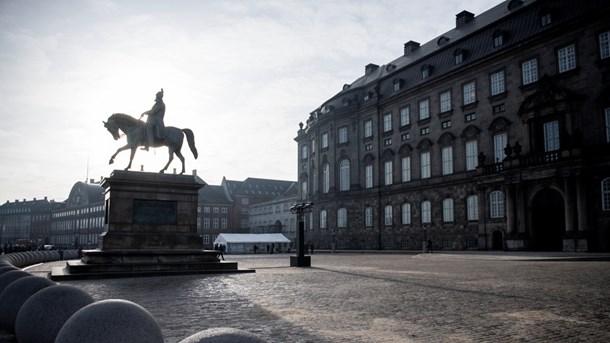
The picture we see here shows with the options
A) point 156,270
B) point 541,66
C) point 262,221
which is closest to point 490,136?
point 541,66

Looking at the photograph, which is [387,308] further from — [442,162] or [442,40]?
[442,40]

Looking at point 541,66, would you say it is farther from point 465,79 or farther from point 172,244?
point 172,244

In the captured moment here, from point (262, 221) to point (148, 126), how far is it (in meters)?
79.9

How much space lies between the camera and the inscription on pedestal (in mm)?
20172

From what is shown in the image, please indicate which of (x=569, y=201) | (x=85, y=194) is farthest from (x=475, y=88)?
(x=85, y=194)

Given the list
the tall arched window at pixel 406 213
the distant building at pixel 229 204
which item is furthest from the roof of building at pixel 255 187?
the tall arched window at pixel 406 213

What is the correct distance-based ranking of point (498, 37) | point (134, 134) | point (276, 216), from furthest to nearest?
point (276, 216), point (498, 37), point (134, 134)

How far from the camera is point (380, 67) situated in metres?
68.7

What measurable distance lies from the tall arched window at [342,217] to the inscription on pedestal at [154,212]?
43.4m

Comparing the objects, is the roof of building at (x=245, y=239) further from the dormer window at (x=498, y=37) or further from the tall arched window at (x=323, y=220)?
the dormer window at (x=498, y=37)

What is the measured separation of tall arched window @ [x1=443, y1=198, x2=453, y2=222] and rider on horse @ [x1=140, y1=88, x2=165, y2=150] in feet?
110

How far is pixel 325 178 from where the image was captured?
222 feet

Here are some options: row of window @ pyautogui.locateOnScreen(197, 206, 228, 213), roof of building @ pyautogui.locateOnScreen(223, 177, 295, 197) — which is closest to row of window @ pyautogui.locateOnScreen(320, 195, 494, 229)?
row of window @ pyautogui.locateOnScreen(197, 206, 228, 213)

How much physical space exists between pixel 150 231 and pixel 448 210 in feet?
114
